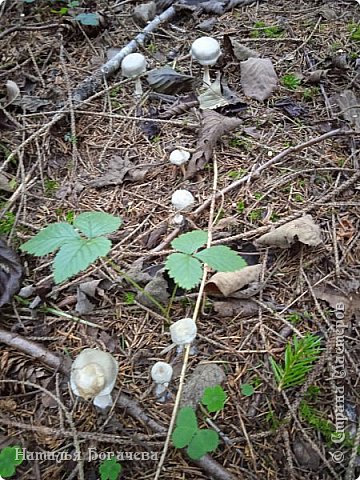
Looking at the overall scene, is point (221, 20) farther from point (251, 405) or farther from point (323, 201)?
point (251, 405)

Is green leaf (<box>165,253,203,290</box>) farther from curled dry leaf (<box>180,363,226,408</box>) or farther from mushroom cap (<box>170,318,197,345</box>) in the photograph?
curled dry leaf (<box>180,363,226,408</box>)

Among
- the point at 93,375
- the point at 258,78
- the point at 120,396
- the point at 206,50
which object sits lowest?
the point at 120,396

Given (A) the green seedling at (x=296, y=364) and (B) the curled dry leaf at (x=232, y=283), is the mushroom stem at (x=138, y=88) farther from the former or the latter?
(A) the green seedling at (x=296, y=364)

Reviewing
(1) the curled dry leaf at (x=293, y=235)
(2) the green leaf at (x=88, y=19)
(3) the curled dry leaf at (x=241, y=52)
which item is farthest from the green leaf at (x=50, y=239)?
(2) the green leaf at (x=88, y=19)

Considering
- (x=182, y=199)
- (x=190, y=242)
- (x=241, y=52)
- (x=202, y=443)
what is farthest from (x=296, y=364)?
(x=241, y=52)

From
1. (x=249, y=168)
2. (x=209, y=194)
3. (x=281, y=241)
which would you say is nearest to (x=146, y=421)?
(x=281, y=241)

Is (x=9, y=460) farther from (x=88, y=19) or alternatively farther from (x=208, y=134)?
(x=88, y=19)
